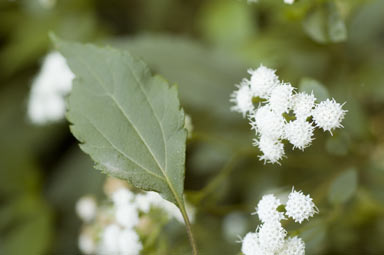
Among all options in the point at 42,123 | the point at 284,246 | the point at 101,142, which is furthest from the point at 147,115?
the point at 42,123

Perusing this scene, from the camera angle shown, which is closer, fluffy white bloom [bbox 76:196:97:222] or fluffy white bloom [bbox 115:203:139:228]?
fluffy white bloom [bbox 115:203:139:228]

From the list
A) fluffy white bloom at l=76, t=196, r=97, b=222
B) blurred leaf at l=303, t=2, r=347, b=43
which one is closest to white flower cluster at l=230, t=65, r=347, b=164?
blurred leaf at l=303, t=2, r=347, b=43


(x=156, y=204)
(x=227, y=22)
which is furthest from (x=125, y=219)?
(x=227, y=22)

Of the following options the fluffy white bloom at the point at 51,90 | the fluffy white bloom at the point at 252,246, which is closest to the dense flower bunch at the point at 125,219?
the fluffy white bloom at the point at 252,246

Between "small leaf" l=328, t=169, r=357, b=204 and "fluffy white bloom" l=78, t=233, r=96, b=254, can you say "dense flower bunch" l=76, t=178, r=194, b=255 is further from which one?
"small leaf" l=328, t=169, r=357, b=204

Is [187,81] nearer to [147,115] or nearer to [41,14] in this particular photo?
[147,115]

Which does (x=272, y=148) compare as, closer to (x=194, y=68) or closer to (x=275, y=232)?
(x=275, y=232)
